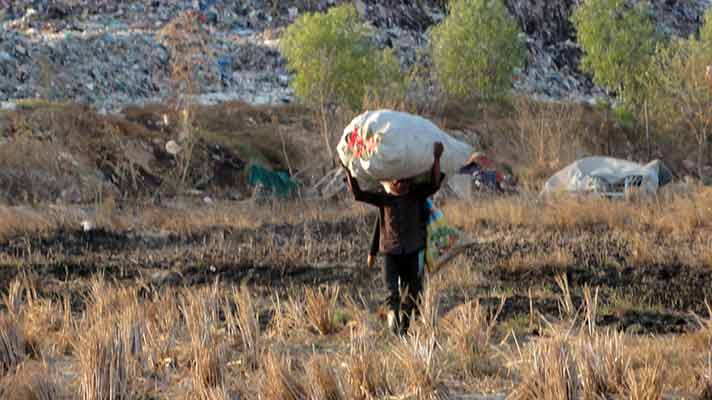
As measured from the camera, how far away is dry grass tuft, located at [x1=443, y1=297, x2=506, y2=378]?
5137mm

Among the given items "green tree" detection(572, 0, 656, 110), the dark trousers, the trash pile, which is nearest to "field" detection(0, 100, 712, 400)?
the dark trousers

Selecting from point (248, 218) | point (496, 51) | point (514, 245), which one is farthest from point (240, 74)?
point (514, 245)

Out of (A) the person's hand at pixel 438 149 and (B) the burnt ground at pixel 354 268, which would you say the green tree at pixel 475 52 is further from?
(A) the person's hand at pixel 438 149

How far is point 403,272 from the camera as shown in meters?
6.17

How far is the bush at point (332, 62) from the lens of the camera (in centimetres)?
2409

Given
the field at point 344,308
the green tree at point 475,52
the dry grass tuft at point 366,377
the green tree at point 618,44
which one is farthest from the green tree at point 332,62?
the dry grass tuft at point 366,377

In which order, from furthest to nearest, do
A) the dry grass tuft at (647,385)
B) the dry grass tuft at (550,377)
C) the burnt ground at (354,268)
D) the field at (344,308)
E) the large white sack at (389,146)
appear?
the burnt ground at (354,268) → the large white sack at (389,146) → the field at (344,308) → the dry grass tuft at (550,377) → the dry grass tuft at (647,385)

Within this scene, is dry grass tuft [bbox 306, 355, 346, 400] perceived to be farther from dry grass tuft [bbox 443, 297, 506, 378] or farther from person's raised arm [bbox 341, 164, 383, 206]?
person's raised arm [bbox 341, 164, 383, 206]

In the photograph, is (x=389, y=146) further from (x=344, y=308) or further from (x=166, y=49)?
(x=166, y=49)

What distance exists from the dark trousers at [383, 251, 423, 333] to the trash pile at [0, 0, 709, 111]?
1712cm

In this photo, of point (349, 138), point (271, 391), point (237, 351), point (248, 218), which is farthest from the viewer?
point (248, 218)

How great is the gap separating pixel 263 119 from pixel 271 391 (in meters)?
20.8

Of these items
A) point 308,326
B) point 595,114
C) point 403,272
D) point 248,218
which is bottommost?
point 595,114

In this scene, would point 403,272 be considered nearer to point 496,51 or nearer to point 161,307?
point 161,307
